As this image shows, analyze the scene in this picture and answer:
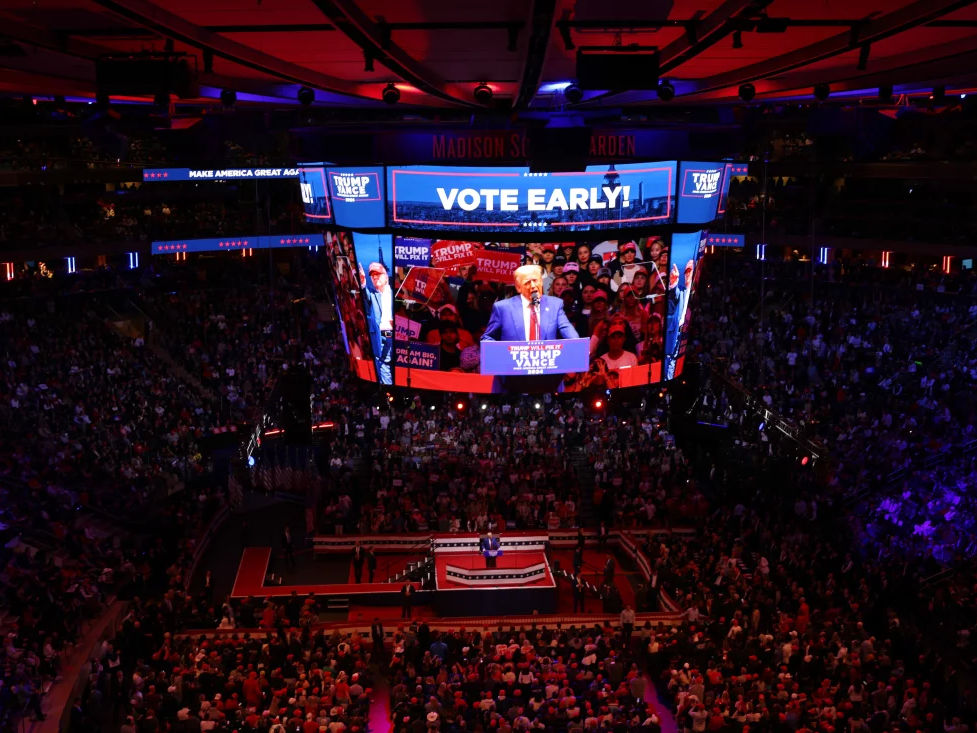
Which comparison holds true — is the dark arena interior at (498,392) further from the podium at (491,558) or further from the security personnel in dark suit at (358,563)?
the podium at (491,558)

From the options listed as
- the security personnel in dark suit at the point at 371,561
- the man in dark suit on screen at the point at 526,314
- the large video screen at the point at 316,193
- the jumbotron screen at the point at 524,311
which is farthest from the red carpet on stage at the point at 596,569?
the large video screen at the point at 316,193

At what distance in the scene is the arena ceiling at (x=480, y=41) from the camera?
306 inches

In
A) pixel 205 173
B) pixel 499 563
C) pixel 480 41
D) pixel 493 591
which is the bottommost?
pixel 493 591

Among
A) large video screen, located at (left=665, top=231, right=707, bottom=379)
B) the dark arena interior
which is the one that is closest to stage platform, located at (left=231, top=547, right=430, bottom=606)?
the dark arena interior

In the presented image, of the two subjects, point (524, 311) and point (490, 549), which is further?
point (490, 549)

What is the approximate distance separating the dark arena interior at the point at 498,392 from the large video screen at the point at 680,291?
0.25 feet

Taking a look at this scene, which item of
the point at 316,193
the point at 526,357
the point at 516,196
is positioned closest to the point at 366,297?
the point at 316,193

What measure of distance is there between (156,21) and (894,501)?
17340mm

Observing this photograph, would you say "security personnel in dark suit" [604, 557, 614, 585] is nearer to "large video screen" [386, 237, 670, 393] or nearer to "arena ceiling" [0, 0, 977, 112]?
"large video screen" [386, 237, 670, 393]

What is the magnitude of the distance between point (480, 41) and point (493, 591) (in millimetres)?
12933

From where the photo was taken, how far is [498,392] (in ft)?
50.5

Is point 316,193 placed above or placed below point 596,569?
above

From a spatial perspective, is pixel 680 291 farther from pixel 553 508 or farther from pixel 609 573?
pixel 553 508

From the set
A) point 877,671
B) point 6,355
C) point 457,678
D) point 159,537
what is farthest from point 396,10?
point 6,355
